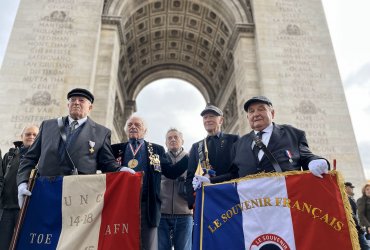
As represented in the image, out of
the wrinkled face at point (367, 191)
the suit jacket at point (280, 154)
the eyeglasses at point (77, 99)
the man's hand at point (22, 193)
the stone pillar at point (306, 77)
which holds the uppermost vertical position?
the stone pillar at point (306, 77)

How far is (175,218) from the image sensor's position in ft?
15.7

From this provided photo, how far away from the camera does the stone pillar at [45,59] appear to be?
12.4 metres

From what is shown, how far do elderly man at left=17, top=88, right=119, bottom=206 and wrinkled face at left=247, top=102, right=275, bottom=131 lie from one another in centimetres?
195

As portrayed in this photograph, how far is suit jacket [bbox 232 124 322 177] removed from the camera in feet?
11.3

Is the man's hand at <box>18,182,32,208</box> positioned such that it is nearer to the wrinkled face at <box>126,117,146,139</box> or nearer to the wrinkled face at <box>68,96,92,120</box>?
the wrinkled face at <box>68,96,92,120</box>

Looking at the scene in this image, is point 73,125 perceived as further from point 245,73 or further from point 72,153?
point 245,73

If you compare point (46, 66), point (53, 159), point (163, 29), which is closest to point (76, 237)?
point (53, 159)

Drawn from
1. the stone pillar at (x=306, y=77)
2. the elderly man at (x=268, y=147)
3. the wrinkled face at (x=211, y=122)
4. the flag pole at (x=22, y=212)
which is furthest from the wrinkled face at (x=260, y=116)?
the stone pillar at (x=306, y=77)

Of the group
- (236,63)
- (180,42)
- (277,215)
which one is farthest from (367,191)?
(180,42)

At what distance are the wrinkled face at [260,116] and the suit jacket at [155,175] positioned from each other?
5.14 feet

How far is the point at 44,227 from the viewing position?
130 inches

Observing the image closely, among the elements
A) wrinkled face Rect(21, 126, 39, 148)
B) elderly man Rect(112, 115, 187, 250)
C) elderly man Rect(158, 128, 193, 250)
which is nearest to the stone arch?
wrinkled face Rect(21, 126, 39, 148)

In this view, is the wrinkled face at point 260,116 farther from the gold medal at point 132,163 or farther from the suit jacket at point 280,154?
the gold medal at point 132,163

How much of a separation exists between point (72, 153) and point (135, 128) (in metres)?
1.12
